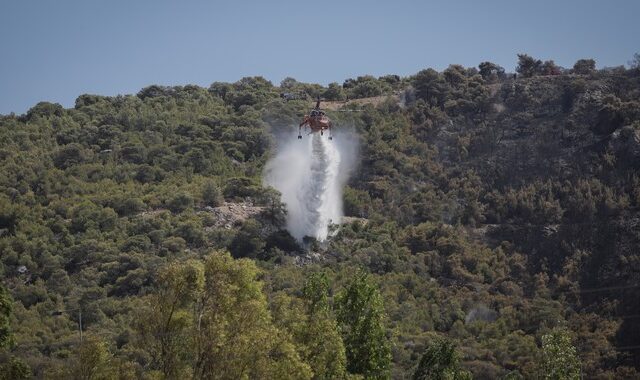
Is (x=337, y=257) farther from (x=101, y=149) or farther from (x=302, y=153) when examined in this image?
(x=101, y=149)

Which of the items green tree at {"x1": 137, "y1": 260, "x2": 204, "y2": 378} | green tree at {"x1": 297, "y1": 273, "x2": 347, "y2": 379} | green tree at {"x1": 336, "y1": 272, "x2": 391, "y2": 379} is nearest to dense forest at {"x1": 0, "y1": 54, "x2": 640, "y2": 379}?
green tree at {"x1": 336, "y1": 272, "x2": 391, "y2": 379}

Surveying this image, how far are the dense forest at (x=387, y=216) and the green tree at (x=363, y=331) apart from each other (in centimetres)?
9

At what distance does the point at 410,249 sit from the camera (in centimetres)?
11075

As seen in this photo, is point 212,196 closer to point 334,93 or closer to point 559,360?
point 334,93

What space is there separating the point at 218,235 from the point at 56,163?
32.4 metres

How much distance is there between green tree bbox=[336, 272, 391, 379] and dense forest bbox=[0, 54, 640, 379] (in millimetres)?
90

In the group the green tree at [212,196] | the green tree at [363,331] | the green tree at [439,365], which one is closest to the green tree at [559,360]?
the green tree at [439,365]

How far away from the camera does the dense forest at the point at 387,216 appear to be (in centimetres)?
8112

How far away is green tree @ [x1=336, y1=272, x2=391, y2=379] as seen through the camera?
1742 inches

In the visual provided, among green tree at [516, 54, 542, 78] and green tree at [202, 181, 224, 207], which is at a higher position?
green tree at [516, 54, 542, 78]

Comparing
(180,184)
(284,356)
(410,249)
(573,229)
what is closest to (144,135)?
(180,184)

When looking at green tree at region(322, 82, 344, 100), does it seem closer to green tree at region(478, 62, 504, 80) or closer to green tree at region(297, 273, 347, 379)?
green tree at region(478, 62, 504, 80)

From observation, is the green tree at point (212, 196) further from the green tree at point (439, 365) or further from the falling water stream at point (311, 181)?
the green tree at point (439, 365)

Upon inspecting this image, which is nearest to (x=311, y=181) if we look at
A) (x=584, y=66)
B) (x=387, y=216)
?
(x=387, y=216)
